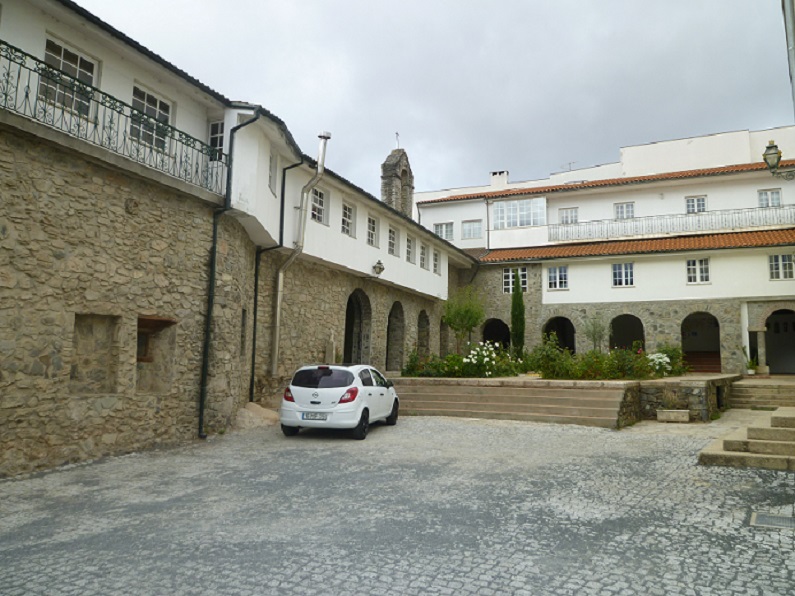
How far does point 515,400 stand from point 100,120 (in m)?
11.1

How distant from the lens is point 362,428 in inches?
451

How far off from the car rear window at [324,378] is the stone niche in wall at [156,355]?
7.79ft

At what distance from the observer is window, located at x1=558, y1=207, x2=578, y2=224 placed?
31.9m

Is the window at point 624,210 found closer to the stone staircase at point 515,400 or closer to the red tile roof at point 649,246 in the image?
the red tile roof at point 649,246

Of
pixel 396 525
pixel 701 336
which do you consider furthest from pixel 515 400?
pixel 701 336

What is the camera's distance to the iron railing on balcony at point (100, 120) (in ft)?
26.9

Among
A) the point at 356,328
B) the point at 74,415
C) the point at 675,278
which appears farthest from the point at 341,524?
the point at 675,278

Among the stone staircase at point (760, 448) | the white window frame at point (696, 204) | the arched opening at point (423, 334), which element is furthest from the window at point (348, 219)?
the white window frame at point (696, 204)

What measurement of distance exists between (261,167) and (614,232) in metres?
22.4

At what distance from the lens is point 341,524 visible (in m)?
5.75

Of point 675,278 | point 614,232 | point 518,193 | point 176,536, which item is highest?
point 518,193

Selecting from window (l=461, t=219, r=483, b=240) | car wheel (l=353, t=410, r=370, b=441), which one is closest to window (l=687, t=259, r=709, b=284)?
window (l=461, t=219, r=483, b=240)

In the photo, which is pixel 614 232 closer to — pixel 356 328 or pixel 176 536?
pixel 356 328

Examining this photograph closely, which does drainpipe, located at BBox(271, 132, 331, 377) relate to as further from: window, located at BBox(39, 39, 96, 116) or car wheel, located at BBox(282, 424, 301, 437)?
window, located at BBox(39, 39, 96, 116)
